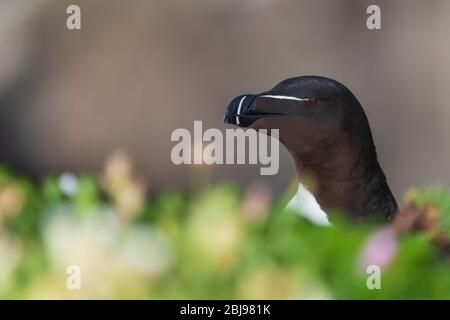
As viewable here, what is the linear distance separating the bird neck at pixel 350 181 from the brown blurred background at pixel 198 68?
1.54m

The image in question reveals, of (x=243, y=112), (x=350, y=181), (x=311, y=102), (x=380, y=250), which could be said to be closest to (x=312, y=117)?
(x=311, y=102)

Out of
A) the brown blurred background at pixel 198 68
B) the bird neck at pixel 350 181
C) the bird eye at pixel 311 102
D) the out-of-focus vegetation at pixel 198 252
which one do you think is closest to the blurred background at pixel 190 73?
the brown blurred background at pixel 198 68

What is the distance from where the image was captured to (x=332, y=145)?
2.29 m

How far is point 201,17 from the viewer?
Result: 4.05 metres

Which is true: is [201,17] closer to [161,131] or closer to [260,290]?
[161,131]

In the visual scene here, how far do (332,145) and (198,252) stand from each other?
1404mm

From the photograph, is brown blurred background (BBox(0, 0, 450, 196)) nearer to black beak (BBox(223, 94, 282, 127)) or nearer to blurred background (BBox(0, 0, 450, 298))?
blurred background (BBox(0, 0, 450, 298))

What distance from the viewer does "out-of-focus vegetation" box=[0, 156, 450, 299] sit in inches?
36.3

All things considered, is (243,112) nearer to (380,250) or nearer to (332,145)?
(332,145)

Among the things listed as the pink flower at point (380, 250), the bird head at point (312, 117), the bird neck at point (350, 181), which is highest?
the bird head at point (312, 117)

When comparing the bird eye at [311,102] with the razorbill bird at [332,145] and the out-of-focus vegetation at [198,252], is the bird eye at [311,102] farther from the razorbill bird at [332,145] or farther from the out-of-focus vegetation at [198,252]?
the out-of-focus vegetation at [198,252]

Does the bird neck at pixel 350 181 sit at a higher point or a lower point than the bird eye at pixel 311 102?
lower

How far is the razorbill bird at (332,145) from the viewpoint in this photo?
2.13 meters

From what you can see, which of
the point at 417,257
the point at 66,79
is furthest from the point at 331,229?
the point at 66,79
